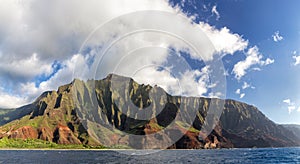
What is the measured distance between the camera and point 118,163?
126m

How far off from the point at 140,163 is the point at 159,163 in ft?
28.6

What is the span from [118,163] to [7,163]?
2184 inches

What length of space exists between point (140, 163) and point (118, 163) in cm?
934

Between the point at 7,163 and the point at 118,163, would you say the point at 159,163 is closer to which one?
the point at 118,163

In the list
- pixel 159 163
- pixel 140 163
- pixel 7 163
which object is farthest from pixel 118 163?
pixel 7 163

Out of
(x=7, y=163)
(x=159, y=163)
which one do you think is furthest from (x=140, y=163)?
(x=7, y=163)

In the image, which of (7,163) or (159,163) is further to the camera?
(7,163)

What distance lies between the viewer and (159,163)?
13025cm

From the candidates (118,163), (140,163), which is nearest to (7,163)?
(118,163)

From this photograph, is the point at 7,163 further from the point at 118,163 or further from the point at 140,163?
the point at 140,163

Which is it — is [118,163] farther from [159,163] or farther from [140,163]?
[159,163]

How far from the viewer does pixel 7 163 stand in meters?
140

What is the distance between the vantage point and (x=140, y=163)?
127375 millimetres
